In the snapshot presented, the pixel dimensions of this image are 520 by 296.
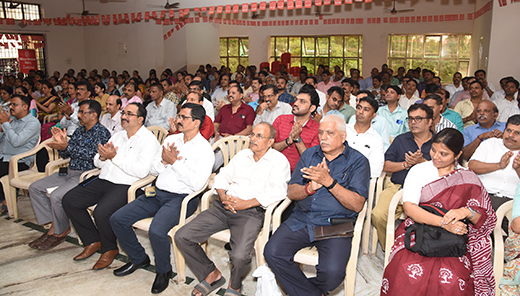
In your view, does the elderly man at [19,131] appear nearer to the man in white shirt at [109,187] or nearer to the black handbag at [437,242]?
the man in white shirt at [109,187]

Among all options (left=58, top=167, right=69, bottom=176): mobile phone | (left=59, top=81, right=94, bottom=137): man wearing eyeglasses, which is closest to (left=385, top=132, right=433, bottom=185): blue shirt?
(left=58, top=167, right=69, bottom=176): mobile phone

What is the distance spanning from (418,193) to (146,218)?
1.86m

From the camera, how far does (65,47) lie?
13758mm

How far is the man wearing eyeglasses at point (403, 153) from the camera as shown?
9.20 feet

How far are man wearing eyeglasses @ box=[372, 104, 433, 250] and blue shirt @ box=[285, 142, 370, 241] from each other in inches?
20.3

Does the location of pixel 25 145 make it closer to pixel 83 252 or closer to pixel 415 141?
pixel 83 252

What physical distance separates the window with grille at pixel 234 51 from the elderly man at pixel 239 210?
41.7 ft

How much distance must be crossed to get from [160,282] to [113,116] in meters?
2.43

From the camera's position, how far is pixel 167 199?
2848 millimetres

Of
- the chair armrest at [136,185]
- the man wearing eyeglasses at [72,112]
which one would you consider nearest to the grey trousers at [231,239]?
the chair armrest at [136,185]

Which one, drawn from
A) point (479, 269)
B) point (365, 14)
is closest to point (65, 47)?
point (365, 14)

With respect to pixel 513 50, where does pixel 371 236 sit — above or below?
below

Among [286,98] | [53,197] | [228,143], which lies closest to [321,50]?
[286,98]

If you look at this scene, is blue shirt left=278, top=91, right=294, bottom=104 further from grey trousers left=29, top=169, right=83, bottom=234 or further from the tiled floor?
grey trousers left=29, top=169, right=83, bottom=234
